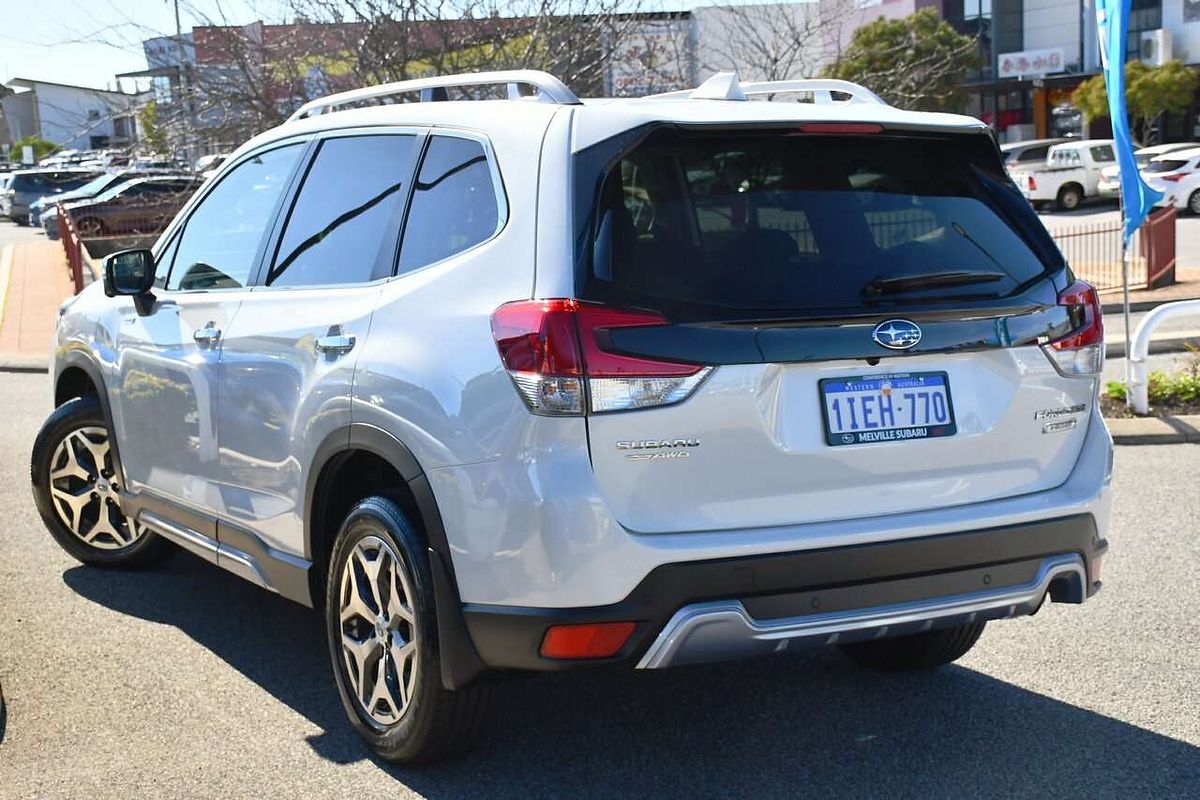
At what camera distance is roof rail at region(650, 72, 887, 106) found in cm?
453

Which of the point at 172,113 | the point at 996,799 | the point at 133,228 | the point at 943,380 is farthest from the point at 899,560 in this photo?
the point at 133,228

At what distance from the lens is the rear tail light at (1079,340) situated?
13.8 ft

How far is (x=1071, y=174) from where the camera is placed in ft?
125

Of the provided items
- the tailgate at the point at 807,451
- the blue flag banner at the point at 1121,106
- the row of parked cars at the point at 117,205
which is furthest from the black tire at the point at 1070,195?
the tailgate at the point at 807,451

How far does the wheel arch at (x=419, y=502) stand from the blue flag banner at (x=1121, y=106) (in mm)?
6335

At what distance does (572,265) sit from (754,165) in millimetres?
607

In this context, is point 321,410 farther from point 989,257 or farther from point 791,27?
point 791,27

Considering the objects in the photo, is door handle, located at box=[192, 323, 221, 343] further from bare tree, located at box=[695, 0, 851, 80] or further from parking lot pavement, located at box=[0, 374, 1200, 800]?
bare tree, located at box=[695, 0, 851, 80]

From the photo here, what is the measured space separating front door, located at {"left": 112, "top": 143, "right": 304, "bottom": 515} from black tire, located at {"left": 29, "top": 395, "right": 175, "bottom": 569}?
599 mm

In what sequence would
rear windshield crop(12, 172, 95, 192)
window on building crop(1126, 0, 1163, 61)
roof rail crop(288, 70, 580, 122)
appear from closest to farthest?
roof rail crop(288, 70, 580, 122)
rear windshield crop(12, 172, 95, 192)
window on building crop(1126, 0, 1163, 61)

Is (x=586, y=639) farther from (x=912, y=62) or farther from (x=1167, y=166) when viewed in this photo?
(x=1167, y=166)

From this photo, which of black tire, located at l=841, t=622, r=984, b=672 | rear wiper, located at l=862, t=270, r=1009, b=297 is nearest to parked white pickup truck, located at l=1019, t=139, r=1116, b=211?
black tire, located at l=841, t=622, r=984, b=672

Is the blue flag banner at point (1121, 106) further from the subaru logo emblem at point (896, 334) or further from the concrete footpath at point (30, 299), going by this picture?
the concrete footpath at point (30, 299)

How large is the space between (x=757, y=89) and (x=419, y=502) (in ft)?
6.31
